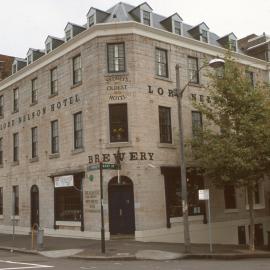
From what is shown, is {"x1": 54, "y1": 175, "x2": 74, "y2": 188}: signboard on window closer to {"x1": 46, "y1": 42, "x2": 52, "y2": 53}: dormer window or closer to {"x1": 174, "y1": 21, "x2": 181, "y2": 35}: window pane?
{"x1": 46, "y1": 42, "x2": 52, "y2": 53}: dormer window

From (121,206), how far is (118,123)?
4.37 meters

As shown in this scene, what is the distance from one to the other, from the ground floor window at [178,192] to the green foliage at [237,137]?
3.24 metres

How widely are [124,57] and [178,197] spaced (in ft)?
27.2

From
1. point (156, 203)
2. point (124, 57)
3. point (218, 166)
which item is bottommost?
point (156, 203)

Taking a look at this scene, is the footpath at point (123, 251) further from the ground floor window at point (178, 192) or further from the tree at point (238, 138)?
the ground floor window at point (178, 192)

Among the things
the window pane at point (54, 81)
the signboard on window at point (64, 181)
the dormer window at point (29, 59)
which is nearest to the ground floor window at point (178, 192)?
the signboard on window at point (64, 181)

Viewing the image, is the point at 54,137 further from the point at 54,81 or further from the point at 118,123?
the point at 118,123

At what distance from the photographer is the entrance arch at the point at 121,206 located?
76.2ft

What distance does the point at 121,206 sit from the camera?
2339 centimetres

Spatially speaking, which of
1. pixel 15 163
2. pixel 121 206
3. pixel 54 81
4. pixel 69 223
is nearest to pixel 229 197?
pixel 121 206

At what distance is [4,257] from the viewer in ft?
60.2

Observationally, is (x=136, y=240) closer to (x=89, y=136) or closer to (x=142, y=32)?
(x=89, y=136)

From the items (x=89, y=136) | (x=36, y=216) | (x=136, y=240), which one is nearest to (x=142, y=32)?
(x=89, y=136)

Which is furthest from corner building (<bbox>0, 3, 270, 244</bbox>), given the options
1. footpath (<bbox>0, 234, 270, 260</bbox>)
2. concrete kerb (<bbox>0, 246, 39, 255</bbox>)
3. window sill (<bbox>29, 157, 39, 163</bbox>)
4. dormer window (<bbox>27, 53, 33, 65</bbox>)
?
concrete kerb (<bbox>0, 246, 39, 255</bbox>)
